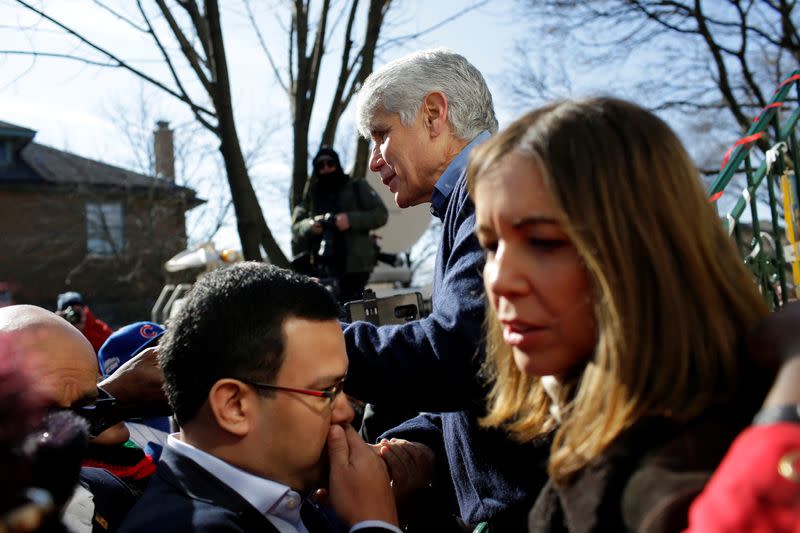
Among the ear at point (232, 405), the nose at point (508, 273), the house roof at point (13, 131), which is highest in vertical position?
the house roof at point (13, 131)

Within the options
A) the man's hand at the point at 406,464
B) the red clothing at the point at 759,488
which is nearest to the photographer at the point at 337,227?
the man's hand at the point at 406,464

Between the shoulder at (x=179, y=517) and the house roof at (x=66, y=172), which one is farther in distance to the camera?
the house roof at (x=66, y=172)

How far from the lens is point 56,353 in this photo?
2.43 m

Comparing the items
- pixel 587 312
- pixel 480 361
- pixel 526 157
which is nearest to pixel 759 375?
pixel 587 312

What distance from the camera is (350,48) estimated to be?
7930mm

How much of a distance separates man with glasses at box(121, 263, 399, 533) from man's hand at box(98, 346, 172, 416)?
2.00 ft

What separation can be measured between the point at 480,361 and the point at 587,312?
27.2 inches

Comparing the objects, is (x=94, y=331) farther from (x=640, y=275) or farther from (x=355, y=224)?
(x=640, y=275)

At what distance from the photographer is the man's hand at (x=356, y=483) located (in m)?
1.97

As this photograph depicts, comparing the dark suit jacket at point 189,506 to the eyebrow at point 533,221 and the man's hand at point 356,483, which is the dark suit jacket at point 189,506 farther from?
the eyebrow at point 533,221

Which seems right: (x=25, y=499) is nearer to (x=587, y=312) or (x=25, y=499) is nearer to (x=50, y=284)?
(x=587, y=312)

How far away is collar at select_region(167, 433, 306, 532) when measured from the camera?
189cm

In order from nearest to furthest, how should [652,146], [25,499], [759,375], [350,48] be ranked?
[25,499]
[759,375]
[652,146]
[350,48]

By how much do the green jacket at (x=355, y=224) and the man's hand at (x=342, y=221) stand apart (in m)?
0.06
